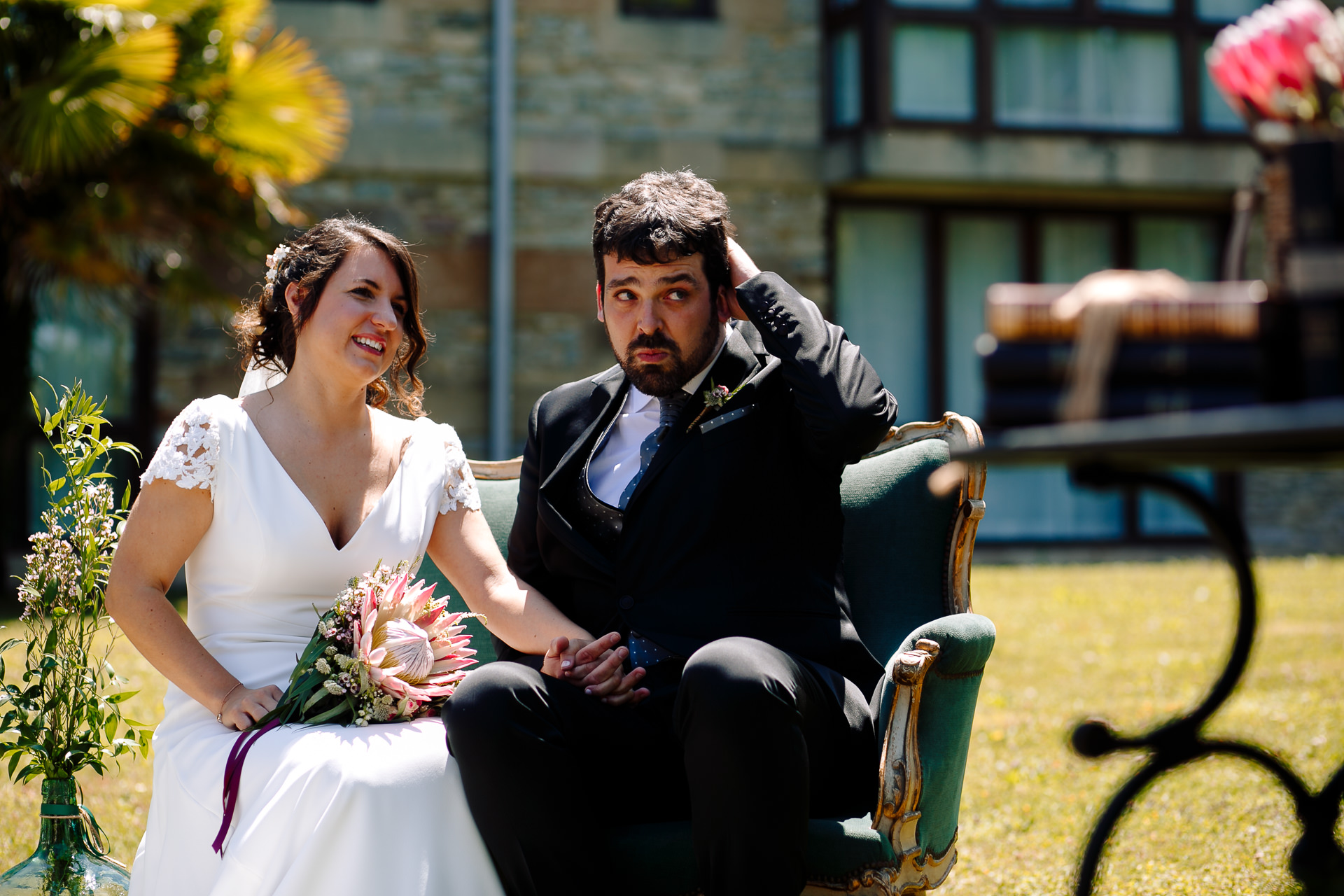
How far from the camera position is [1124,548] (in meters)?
12.4

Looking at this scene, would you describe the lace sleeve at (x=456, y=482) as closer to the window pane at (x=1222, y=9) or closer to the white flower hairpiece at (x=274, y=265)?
the white flower hairpiece at (x=274, y=265)

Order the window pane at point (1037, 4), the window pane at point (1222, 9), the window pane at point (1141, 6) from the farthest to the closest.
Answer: the window pane at point (1222, 9)
the window pane at point (1141, 6)
the window pane at point (1037, 4)

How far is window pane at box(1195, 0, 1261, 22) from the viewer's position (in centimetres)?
1198

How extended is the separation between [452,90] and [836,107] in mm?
3529

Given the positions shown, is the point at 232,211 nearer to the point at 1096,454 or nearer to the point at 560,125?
the point at 560,125

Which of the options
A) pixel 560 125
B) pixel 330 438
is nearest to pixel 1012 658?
pixel 330 438

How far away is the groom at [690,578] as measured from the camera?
236cm

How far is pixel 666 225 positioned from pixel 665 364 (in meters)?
0.33

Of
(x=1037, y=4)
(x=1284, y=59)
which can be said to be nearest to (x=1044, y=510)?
(x=1037, y=4)

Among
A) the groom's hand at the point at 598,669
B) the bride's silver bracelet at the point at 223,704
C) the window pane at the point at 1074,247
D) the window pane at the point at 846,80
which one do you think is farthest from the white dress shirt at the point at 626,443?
the window pane at the point at 1074,247

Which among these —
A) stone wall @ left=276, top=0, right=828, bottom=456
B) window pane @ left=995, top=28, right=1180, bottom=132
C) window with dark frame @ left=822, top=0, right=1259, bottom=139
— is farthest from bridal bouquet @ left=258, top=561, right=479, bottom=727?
window pane @ left=995, top=28, right=1180, bottom=132

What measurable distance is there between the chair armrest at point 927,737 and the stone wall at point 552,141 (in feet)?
28.3

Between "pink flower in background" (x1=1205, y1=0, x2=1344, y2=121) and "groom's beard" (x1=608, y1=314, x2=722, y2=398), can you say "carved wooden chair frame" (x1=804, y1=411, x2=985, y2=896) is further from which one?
"pink flower in background" (x1=1205, y1=0, x2=1344, y2=121)

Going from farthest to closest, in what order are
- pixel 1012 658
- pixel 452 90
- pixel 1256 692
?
pixel 452 90, pixel 1012 658, pixel 1256 692
